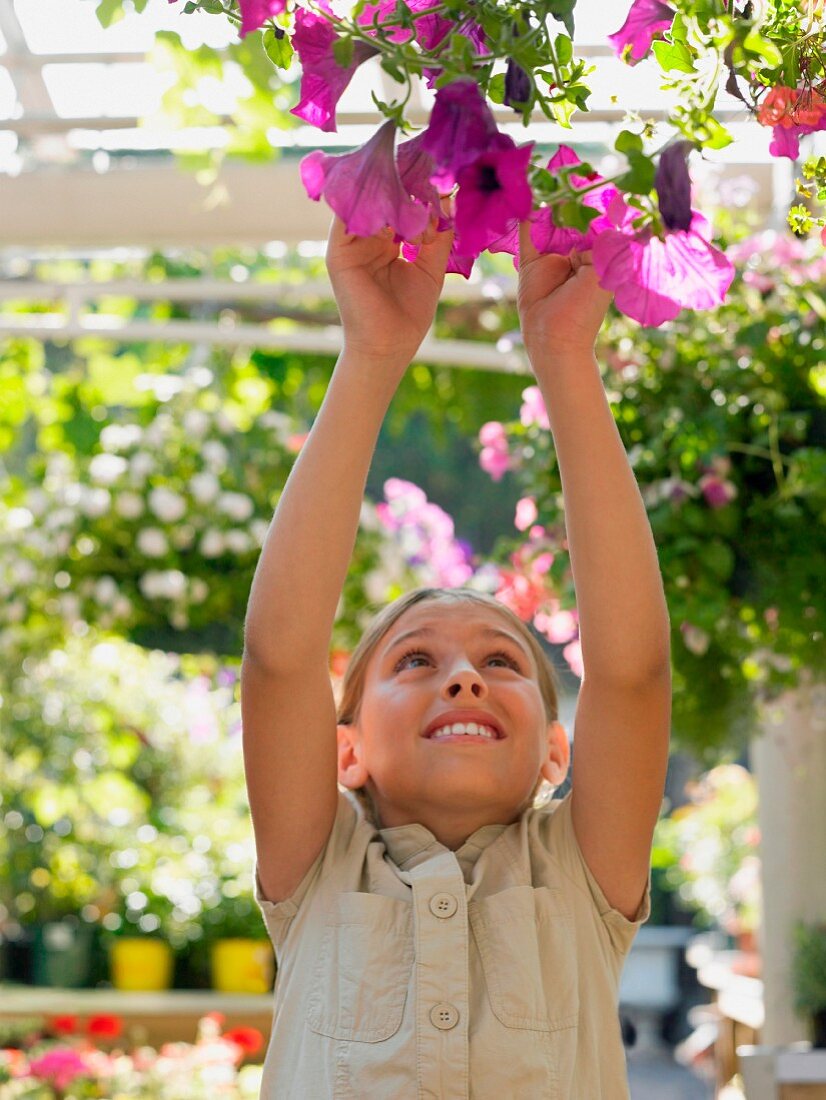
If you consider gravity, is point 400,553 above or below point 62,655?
below

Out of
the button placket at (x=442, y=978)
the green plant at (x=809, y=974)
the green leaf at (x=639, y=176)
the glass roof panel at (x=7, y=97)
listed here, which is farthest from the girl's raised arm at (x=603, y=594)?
the glass roof panel at (x=7, y=97)

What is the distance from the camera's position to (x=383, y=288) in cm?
87

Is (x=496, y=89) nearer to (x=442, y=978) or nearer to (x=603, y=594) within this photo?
(x=603, y=594)

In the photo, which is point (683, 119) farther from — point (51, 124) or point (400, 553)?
point (400, 553)

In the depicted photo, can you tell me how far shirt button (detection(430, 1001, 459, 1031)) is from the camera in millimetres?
1002

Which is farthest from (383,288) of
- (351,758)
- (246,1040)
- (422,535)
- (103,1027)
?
(103,1027)

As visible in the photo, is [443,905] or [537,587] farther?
[537,587]

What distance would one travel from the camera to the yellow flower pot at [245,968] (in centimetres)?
473

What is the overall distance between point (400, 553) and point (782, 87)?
281cm

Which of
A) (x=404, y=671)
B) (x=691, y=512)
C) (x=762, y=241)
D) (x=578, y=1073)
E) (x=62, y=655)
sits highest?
(x=62, y=655)

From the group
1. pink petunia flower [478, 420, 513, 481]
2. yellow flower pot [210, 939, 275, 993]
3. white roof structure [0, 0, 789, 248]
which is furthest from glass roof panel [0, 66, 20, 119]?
yellow flower pot [210, 939, 275, 993]

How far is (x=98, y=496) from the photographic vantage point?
3.27 m

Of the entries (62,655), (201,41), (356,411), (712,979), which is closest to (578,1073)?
(356,411)

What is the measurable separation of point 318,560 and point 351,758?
1.09ft
